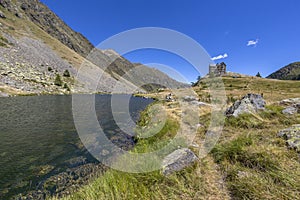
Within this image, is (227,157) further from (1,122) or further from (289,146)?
(1,122)

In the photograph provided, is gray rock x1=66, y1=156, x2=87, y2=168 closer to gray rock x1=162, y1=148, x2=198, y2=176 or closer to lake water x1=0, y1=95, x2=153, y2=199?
lake water x1=0, y1=95, x2=153, y2=199

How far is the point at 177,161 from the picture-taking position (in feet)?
20.3

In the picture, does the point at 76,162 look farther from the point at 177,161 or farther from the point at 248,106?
the point at 248,106

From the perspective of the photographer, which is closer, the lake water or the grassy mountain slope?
the grassy mountain slope

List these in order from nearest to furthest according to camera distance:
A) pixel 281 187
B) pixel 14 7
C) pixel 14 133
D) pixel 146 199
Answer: pixel 281 187 → pixel 146 199 → pixel 14 133 → pixel 14 7

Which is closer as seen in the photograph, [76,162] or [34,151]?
[76,162]

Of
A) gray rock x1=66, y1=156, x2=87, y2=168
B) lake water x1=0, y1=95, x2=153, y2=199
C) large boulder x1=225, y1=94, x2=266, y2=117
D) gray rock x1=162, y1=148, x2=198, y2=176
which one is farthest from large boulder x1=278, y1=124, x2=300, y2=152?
gray rock x1=66, y1=156, x2=87, y2=168

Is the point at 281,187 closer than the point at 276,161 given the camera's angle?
Yes

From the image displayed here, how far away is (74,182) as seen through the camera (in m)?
7.51

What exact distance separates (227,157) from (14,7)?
176m

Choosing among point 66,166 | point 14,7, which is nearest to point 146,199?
point 66,166

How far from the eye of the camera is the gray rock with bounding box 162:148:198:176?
231 inches

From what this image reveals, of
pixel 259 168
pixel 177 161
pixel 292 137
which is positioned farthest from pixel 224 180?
pixel 292 137

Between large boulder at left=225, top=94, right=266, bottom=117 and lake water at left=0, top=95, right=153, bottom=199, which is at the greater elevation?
large boulder at left=225, top=94, right=266, bottom=117
